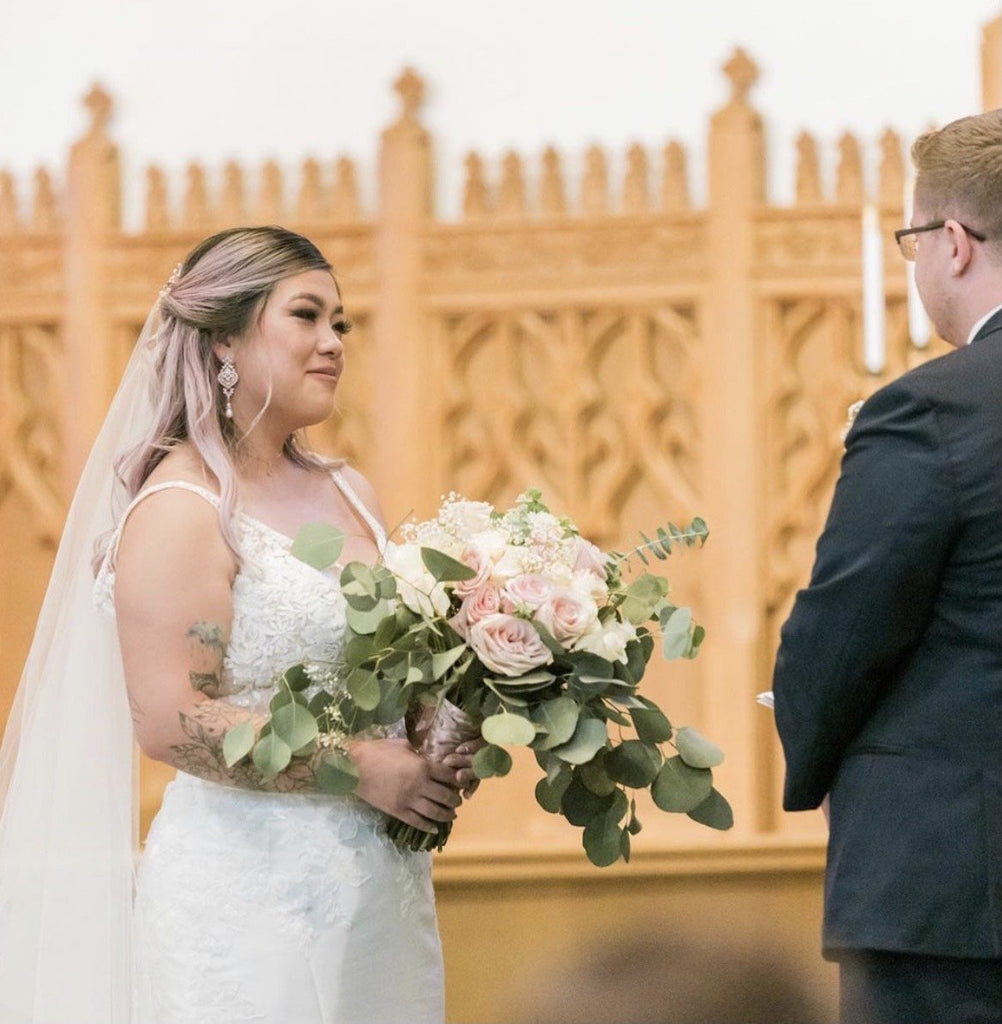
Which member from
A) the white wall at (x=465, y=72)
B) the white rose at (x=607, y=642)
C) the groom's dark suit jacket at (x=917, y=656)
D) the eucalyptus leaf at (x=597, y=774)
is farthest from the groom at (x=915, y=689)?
the white wall at (x=465, y=72)

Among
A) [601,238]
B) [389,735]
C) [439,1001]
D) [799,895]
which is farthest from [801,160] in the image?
[439,1001]

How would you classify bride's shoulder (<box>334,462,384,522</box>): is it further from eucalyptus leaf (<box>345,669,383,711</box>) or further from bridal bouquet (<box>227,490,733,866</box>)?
eucalyptus leaf (<box>345,669,383,711</box>)

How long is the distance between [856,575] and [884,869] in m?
0.32

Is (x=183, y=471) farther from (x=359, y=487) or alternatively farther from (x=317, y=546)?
(x=359, y=487)

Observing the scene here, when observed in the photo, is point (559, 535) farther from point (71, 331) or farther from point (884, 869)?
point (71, 331)

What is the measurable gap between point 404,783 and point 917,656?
653 mm

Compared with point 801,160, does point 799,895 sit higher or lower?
lower

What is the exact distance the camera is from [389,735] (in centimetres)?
199

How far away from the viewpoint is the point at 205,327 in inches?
78.7

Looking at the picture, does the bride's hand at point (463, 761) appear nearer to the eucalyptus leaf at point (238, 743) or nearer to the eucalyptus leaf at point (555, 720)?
the eucalyptus leaf at point (555, 720)

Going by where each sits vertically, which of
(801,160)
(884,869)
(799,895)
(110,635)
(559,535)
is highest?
(801,160)

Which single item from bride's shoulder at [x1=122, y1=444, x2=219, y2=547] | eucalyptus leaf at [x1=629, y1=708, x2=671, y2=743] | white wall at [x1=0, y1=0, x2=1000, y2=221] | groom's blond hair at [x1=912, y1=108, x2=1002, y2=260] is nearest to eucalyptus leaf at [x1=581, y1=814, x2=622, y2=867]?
eucalyptus leaf at [x1=629, y1=708, x2=671, y2=743]

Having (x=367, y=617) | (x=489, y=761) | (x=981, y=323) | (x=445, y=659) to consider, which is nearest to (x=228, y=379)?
(x=367, y=617)

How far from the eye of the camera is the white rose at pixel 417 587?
5.76ft
